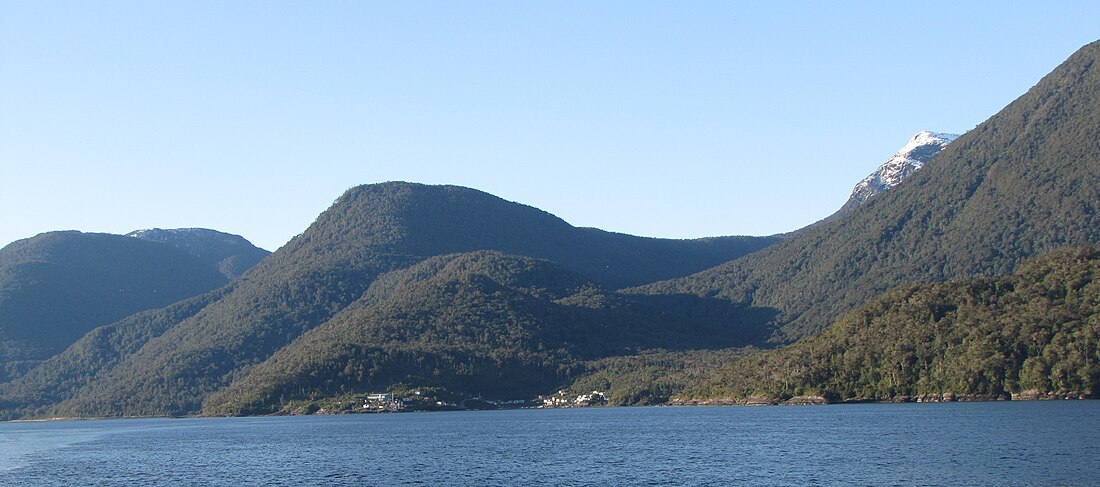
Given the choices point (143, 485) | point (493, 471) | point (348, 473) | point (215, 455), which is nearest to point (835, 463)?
point (493, 471)

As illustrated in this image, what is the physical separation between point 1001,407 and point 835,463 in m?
85.0

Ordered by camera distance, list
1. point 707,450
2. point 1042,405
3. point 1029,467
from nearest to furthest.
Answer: point 1029,467, point 707,450, point 1042,405

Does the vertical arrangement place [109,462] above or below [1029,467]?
above

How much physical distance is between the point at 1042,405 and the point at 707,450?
73556 millimetres

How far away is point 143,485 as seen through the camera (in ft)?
396

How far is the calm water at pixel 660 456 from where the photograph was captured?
11088cm

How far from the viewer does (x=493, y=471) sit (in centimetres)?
12406

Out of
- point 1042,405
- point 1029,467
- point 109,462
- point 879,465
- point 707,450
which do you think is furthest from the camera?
point 1042,405

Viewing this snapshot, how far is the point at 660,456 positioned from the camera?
13512cm

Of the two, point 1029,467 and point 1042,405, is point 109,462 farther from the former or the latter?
point 1042,405

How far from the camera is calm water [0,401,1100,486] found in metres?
111

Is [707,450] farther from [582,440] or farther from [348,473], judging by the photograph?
[348,473]

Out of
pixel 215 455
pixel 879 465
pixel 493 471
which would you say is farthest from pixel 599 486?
pixel 215 455

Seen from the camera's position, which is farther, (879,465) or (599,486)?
(879,465)
